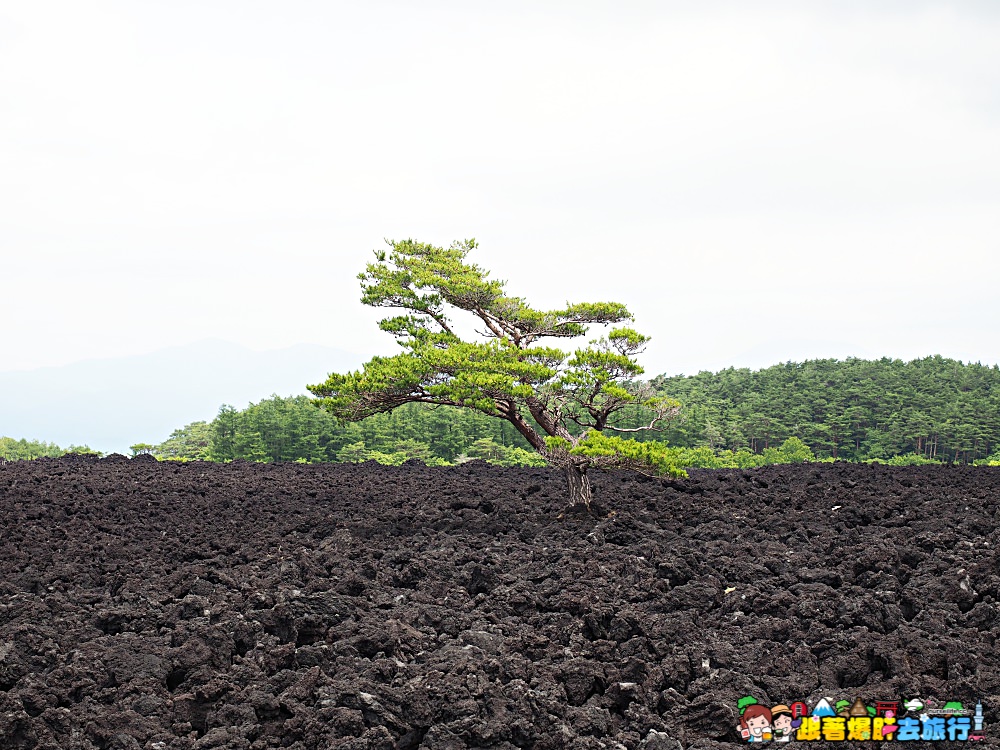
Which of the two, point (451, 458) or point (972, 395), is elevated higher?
point (972, 395)

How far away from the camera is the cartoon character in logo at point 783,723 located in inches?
176

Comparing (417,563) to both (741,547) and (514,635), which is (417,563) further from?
(741,547)

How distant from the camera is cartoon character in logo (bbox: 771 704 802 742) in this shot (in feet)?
14.7

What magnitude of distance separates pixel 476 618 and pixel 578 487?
414 centimetres

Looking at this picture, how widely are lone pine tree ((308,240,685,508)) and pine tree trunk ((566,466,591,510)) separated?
1 centimetres

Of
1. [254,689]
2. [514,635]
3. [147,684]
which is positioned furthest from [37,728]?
[514,635]

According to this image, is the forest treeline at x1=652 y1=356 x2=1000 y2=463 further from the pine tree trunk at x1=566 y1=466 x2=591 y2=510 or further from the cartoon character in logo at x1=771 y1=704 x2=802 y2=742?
the cartoon character in logo at x1=771 y1=704 x2=802 y2=742

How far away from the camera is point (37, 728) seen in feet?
14.9

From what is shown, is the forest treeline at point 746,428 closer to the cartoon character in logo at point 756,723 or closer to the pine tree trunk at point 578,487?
the pine tree trunk at point 578,487

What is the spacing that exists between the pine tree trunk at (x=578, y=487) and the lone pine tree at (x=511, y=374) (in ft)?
0.04

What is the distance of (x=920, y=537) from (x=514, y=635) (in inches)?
182

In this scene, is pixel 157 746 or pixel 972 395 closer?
pixel 157 746

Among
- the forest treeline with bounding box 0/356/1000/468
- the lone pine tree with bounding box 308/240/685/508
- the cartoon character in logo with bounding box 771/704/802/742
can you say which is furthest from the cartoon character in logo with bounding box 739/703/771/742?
the forest treeline with bounding box 0/356/1000/468

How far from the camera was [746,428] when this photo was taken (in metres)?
24.3
